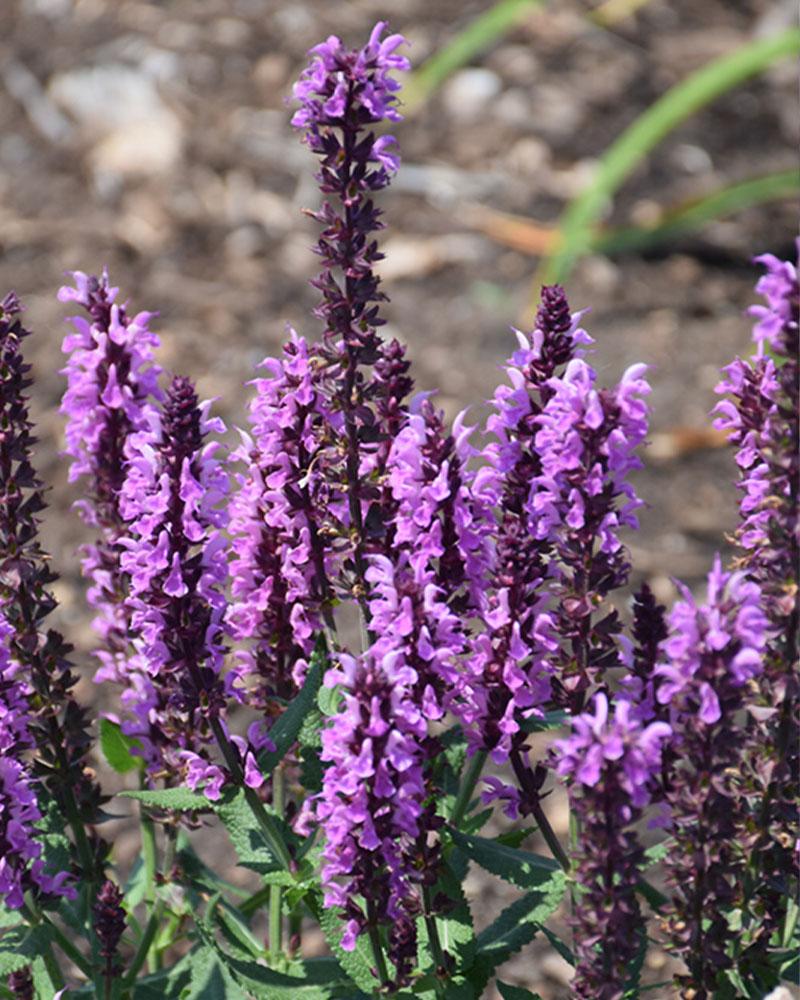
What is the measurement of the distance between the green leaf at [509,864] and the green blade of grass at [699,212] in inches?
175

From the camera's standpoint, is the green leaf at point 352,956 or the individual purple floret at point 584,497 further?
the green leaf at point 352,956

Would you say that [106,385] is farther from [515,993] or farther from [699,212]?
[699,212]

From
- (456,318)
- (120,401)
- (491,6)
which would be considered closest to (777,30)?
(491,6)

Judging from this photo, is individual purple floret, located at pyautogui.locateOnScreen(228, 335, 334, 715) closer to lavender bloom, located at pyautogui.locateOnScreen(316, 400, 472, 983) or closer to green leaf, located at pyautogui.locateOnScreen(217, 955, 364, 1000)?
lavender bloom, located at pyautogui.locateOnScreen(316, 400, 472, 983)

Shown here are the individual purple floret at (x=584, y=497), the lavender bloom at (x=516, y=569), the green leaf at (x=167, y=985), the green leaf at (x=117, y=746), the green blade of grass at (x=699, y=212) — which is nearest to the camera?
the individual purple floret at (x=584, y=497)

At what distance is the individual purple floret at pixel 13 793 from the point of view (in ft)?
9.41

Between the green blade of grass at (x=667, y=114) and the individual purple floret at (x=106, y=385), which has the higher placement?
the green blade of grass at (x=667, y=114)

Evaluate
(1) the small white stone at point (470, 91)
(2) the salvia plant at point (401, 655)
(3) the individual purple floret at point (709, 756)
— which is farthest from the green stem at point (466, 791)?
(1) the small white stone at point (470, 91)

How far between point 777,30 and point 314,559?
697 cm

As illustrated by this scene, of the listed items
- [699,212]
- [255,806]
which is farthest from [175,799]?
[699,212]

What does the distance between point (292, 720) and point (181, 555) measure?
0.44 m

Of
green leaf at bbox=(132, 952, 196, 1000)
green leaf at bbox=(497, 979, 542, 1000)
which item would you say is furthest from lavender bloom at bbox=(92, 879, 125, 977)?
green leaf at bbox=(497, 979, 542, 1000)

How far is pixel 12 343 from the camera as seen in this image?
2852 millimetres

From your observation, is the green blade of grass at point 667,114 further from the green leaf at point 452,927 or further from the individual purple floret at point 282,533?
the green leaf at point 452,927
